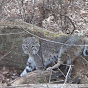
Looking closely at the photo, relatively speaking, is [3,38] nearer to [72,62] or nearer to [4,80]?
[4,80]

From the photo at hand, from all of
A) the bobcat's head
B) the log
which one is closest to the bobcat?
the bobcat's head

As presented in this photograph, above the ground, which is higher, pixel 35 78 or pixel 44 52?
pixel 44 52

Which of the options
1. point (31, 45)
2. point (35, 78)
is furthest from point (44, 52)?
point (35, 78)

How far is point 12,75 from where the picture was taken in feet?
16.0

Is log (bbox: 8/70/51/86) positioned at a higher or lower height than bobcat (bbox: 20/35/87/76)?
lower

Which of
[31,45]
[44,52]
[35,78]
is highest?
[31,45]

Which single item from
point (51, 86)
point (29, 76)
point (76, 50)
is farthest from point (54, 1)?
point (51, 86)

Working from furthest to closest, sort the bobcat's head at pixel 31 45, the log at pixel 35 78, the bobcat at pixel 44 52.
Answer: the bobcat's head at pixel 31 45, the bobcat at pixel 44 52, the log at pixel 35 78

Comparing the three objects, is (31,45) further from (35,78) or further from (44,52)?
(35,78)

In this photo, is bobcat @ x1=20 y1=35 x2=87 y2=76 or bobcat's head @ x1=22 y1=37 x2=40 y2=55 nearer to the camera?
bobcat @ x1=20 y1=35 x2=87 y2=76

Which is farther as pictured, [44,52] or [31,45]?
[44,52]

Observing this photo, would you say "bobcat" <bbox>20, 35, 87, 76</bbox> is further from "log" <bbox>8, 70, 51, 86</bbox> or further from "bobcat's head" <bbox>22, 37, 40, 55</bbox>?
"log" <bbox>8, 70, 51, 86</bbox>

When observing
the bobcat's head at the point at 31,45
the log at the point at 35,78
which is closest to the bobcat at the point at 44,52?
the bobcat's head at the point at 31,45

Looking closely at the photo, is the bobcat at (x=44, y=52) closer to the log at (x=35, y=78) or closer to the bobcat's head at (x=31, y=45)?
the bobcat's head at (x=31, y=45)
